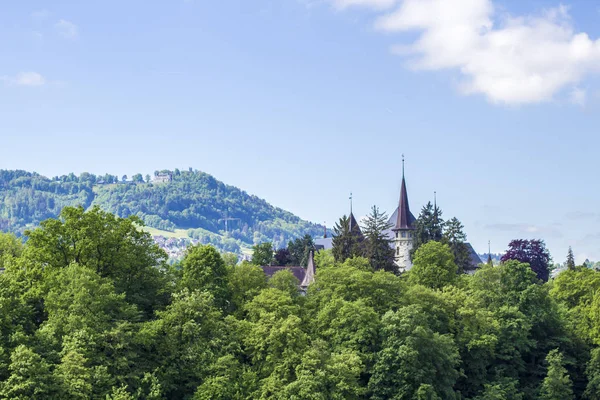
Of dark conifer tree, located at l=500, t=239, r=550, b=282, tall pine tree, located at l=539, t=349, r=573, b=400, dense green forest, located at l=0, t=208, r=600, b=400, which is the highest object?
dark conifer tree, located at l=500, t=239, r=550, b=282

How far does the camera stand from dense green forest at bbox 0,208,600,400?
53281 mm

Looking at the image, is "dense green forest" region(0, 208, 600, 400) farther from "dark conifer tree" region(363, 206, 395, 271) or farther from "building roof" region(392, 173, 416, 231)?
"building roof" region(392, 173, 416, 231)

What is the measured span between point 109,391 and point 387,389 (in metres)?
19.5

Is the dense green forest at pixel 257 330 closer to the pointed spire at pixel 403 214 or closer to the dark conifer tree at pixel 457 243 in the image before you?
the dark conifer tree at pixel 457 243

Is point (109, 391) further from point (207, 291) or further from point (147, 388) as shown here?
point (207, 291)

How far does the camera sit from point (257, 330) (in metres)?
58.7

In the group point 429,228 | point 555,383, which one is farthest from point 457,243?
point 555,383

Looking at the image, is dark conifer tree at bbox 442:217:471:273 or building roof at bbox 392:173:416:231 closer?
dark conifer tree at bbox 442:217:471:273

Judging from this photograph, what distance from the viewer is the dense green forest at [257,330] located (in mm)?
53281

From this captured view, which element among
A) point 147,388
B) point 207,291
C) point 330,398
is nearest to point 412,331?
point 330,398

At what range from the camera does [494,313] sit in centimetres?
7144

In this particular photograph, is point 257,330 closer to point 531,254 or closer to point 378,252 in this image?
point 378,252

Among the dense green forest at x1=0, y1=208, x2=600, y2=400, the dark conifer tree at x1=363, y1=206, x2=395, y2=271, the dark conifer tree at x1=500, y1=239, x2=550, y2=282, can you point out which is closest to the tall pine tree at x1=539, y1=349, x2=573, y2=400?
the dense green forest at x1=0, y1=208, x2=600, y2=400

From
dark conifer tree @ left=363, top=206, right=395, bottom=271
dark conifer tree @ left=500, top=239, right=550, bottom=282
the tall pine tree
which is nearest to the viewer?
the tall pine tree
